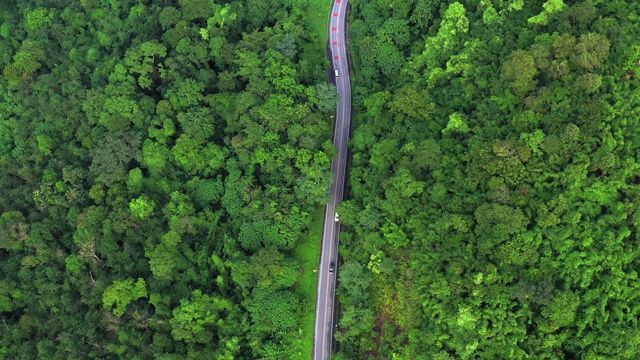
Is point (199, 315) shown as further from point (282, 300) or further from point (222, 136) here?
point (222, 136)

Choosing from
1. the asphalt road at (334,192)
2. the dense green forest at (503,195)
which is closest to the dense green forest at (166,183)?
the asphalt road at (334,192)

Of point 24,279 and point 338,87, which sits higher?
point 338,87

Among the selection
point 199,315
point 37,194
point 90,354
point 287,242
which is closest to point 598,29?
point 287,242

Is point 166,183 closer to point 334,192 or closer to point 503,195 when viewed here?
point 334,192

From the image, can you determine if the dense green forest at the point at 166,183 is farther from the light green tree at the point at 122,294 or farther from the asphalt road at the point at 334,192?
the asphalt road at the point at 334,192

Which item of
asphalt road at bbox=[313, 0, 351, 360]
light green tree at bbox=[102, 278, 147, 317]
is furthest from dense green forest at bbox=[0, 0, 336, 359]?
asphalt road at bbox=[313, 0, 351, 360]
